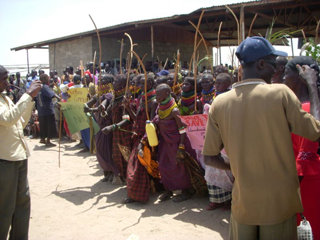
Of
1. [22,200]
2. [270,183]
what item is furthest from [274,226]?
[22,200]

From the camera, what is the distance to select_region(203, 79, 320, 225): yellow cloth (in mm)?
1624

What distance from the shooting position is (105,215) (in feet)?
13.0

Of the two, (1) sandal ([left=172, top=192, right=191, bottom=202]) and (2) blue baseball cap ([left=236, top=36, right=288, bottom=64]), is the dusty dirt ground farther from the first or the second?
(2) blue baseball cap ([left=236, top=36, right=288, bottom=64])

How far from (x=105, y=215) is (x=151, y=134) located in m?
1.16

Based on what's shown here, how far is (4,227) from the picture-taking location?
2.75 meters

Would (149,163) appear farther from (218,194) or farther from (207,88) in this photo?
(207,88)

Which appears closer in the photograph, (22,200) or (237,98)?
(237,98)

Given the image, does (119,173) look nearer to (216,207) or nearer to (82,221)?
(82,221)

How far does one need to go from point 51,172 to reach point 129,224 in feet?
9.38

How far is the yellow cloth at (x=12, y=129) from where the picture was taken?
8.52 feet

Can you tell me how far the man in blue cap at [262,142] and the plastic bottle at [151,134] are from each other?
2.23 meters

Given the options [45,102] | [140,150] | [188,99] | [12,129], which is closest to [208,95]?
[188,99]

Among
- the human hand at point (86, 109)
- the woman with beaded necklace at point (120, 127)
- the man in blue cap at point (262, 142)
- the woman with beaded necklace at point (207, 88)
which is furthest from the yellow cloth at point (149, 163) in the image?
the man in blue cap at point (262, 142)

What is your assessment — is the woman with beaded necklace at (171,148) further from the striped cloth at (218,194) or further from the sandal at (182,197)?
the striped cloth at (218,194)
